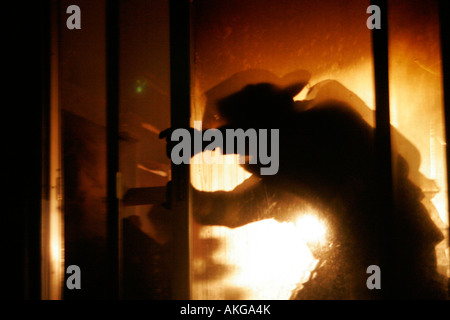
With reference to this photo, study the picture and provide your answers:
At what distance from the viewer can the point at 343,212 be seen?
69.7 inches

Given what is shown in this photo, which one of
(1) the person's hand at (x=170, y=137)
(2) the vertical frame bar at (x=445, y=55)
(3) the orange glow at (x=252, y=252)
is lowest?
(3) the orange glow at (x=252, y=252)

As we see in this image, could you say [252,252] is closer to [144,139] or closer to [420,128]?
[144,139]

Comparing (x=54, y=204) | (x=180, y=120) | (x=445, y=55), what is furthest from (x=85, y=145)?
(x=445, y=55)

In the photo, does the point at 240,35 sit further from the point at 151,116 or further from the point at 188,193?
the point at 188,193

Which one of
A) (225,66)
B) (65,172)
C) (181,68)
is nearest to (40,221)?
(65,172)

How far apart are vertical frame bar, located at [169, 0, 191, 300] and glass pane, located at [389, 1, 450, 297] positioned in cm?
146

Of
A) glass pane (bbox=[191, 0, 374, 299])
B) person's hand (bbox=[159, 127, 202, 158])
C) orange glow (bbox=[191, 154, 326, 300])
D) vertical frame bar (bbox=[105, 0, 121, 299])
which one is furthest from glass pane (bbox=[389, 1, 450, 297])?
vertical frame bar (bbox=[105, 0, 121, 299])

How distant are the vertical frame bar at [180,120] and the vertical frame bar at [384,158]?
134cm

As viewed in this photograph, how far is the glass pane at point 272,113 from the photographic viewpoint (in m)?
1.79

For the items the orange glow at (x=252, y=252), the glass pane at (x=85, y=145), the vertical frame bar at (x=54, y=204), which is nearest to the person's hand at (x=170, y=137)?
the orange glow at (x=252, y=252)

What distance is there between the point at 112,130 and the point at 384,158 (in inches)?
81.1

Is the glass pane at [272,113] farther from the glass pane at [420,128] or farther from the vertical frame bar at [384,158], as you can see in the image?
the glass pane at [420,128]

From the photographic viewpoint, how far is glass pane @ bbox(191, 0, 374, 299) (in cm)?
179

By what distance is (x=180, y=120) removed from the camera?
1.90m
